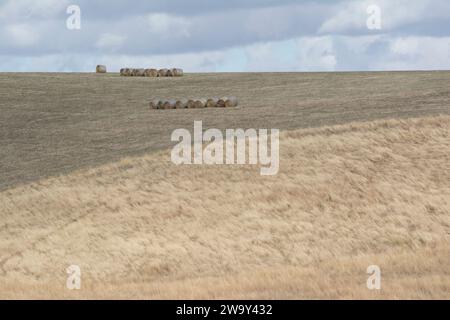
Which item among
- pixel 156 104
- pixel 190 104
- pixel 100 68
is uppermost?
pixel 100 68

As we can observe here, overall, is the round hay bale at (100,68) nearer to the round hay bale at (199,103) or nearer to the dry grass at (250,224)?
the round hay bale at (199,103)

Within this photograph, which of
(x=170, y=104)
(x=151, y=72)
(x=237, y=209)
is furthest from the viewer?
(x=151, y=72)

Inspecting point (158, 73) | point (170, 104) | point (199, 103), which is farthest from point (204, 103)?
point (158, 73)

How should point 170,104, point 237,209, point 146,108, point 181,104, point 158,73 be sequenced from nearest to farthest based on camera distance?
point 237,209
point 181,104
point 170,104
point 146,108
point 158,73

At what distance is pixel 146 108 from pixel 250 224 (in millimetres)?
25117

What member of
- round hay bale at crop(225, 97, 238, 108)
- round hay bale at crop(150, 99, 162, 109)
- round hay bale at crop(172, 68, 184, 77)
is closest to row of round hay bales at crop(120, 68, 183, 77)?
round hay bale at crop(172, 68, 184, 77)

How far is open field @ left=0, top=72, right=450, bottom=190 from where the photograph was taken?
40188 millimetres

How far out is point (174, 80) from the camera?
7356 cm

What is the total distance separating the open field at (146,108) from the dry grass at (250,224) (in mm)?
3301

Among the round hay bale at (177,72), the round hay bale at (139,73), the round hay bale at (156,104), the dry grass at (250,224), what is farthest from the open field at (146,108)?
the dry grass at (250,224)

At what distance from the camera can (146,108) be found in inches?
2128

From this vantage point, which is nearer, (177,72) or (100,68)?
(177,72)

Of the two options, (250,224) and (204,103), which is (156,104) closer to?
(204,103)

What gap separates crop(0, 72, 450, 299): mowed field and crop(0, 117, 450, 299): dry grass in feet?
0.24
